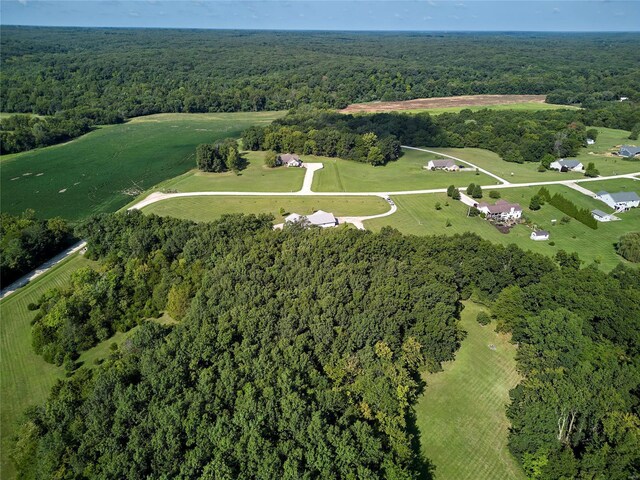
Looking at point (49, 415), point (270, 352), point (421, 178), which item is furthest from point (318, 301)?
point (421, 178)

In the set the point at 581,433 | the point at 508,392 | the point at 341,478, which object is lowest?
the point at 508,392

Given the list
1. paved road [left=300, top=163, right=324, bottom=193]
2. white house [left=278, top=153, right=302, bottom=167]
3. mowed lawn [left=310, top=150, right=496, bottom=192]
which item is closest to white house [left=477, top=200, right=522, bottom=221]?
mowed lawn [left=310, top=150, right=496, bottom=192]

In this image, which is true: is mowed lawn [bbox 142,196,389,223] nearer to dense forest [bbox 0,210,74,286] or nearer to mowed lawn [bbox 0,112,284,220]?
mowed lawn [bbox 0,112,284,220]

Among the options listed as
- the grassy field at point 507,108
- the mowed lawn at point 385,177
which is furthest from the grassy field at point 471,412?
the grassy field at point 507,108

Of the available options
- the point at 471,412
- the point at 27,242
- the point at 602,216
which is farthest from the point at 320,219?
the point at 602,216

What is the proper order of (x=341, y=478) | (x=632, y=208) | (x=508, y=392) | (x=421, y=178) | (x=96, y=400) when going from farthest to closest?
1. (x=421, y=178)
2. (x=632, y=208)
3. (x=508, y=392)
4. (x=96, y=400)
5. (x=341, y=478)

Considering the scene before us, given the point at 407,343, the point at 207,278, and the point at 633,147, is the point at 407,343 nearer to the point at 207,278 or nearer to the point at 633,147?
the point at 207,278
